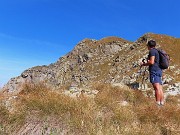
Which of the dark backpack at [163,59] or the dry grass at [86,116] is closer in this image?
the dry grass at [86,116]

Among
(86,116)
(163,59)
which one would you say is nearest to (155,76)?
(163,59)

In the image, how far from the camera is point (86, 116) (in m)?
8.89

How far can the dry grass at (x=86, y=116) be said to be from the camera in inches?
337

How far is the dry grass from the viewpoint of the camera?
8562 millimetres

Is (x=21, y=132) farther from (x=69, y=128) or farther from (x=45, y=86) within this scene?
(x=45, y=86)

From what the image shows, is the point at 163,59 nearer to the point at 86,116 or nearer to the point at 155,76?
the point at 155,76

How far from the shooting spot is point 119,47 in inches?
7338

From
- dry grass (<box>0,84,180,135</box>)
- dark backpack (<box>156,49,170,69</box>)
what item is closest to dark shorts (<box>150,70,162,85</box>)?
dark backpack (<box>156,49,170,69</box>)

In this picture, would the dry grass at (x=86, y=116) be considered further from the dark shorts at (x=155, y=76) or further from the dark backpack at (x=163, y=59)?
the dark backpack at (x=163, y=59)

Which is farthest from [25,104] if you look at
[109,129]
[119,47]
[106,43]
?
[106,43]

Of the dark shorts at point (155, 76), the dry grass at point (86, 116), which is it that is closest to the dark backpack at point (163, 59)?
the dark shorts at point (155, 76)

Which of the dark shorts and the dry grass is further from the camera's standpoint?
the dark shorts

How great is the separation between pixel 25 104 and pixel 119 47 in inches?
7012

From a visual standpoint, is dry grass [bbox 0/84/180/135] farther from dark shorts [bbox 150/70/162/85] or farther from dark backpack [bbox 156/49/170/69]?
dark backpack [bbox 156/49/170/69]
